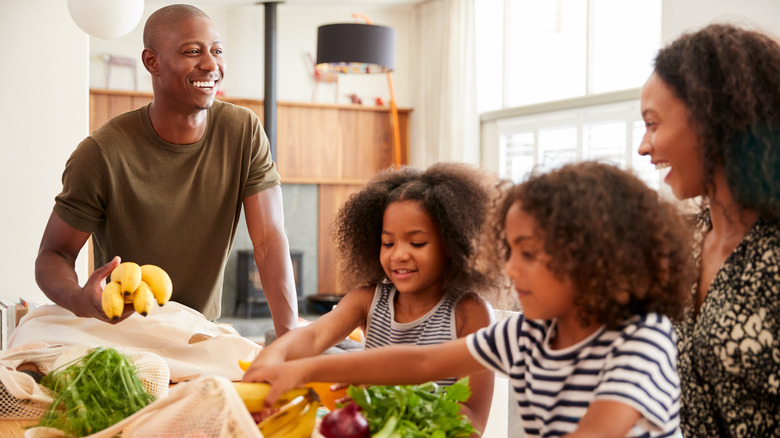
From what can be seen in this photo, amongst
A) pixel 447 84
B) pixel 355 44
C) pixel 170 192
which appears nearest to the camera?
pixel 170 192

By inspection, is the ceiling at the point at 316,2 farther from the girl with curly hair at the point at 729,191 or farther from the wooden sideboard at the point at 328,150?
the girl with curly hair at the point at 729,191

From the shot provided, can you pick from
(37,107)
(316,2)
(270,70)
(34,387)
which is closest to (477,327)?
(34,387)

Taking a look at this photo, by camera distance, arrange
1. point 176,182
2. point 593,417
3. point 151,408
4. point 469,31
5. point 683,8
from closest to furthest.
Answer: point 593,417, point 151,408, point 176,182, point 683,8, point 469,31

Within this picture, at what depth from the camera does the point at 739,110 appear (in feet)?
4.15

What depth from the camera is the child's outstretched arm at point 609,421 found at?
0.98 meters

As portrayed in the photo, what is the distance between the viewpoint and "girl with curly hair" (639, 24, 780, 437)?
1.22 m

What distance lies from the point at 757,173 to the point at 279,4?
830 cm

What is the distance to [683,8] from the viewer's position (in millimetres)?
4605

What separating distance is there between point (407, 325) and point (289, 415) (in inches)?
20.8

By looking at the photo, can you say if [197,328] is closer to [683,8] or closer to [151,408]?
[151,408]

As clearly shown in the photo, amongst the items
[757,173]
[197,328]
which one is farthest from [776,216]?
[197,328]

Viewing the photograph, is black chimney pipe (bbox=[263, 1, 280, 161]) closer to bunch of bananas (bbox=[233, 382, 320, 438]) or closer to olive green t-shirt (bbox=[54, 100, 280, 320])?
olive green t-shirt (bbox=[54, 100, 280, 320])

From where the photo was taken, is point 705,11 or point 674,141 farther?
point 705,11

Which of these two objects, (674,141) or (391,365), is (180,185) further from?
(674,141)
